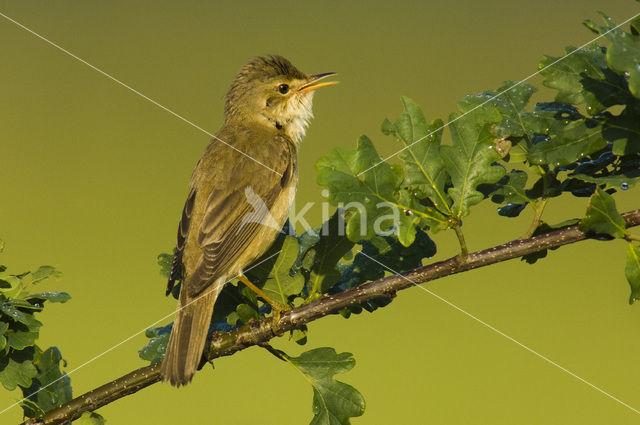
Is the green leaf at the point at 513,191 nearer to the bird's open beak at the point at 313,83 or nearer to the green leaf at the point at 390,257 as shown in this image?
the green leaf at the point at 390,257

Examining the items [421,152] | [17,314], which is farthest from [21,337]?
[421,152]

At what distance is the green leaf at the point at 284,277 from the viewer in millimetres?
1947

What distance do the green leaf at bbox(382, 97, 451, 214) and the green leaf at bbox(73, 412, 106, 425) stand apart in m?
0.99

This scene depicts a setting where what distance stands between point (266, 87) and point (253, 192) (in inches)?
39.7

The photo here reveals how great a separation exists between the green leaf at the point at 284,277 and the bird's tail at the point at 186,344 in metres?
0.28

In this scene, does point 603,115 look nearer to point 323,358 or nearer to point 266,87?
point 323,358

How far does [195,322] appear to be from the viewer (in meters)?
2.28

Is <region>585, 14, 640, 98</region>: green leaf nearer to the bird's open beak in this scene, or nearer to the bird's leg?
the bird's leg

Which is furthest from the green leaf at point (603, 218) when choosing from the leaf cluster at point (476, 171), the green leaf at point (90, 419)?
the green leaf at point (90, 419)

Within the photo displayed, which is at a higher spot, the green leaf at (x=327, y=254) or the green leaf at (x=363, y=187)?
the green leaf at (x=363, y=187)

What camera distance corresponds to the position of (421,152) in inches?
65.5

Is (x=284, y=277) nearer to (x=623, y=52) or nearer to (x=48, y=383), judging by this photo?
(x=48, y=383)

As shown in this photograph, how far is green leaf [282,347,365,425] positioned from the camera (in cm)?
174

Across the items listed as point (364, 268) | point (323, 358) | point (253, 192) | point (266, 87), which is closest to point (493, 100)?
point (364, 268)
